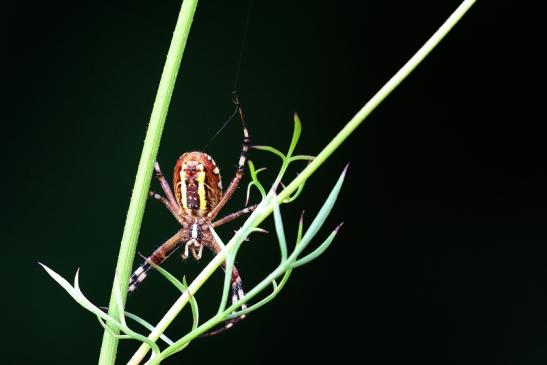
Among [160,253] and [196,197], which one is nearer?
[196,197]

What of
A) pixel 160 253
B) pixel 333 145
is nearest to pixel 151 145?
pixel 333 145

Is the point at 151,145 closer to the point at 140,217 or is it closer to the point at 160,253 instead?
the point at 140,217

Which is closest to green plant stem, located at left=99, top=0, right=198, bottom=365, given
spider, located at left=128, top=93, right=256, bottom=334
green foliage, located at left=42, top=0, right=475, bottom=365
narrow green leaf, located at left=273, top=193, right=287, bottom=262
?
green foliage, located at left=42, top=0, right=475, bottom=365

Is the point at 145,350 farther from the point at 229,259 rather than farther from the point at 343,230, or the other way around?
the point at 343,230

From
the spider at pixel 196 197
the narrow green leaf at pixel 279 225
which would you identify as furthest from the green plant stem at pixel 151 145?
the spider at pixel 196 197

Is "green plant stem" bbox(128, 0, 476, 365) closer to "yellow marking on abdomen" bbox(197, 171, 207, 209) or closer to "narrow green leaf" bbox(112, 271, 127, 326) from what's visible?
"narrow green leaf" bbox(112, 271, 127, 326)

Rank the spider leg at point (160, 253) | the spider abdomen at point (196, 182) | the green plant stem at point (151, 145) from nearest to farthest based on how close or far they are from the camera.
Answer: the green plant stem at point (151, 145)
the spider abdomen at point (196, 182)
the spider leg at point (160, 253)

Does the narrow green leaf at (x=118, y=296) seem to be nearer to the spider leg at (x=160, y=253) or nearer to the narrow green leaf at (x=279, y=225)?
the narrow green leaf at (x=279, y=225)
